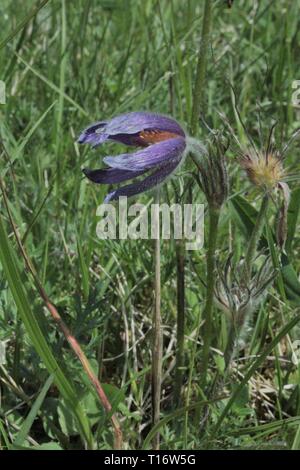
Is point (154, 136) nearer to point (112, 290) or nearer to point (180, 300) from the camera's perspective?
point (180, 300)

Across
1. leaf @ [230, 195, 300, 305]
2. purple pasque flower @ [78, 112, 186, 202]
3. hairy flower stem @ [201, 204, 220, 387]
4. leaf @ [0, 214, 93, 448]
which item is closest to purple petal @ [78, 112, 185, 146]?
purple pasque flower @ [78, 112, 186, 202]

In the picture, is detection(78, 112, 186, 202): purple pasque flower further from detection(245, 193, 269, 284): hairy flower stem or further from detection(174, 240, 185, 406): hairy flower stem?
detection(174, 240, 185, 406): hairy flower stem

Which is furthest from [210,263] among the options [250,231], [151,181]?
[250,231]

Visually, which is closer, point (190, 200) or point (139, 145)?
point (139, 145)

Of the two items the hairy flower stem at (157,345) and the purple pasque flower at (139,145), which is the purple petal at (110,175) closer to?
the purple pasque flower at (139,145)

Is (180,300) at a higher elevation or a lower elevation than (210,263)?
lower

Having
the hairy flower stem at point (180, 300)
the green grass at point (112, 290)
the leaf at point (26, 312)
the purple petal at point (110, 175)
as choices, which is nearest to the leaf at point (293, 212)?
the green grass at point (112, 290)

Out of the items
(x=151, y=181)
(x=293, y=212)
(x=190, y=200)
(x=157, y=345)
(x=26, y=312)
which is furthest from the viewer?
(x=293, y=212)
